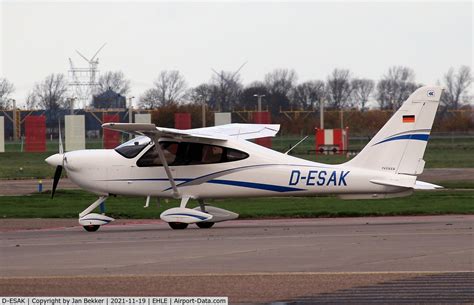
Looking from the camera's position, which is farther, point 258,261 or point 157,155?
point 157,155

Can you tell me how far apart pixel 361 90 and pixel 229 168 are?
91392 millimetres

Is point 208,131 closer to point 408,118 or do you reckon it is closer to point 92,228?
point 92,228

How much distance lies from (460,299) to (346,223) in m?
10.3

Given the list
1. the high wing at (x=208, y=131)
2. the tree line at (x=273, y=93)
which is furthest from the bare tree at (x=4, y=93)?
the high wing at (x=208, y=131)

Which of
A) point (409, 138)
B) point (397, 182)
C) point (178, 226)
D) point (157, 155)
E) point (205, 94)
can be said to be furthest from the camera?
point (205, 94)

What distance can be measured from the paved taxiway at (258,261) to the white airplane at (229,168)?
69cm

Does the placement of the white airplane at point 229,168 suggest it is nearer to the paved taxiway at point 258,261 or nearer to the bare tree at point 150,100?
the paved taxiway at point 258,261

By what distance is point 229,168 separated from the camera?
21047 millimetres

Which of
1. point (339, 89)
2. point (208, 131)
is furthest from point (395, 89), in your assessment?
point (208, 131)

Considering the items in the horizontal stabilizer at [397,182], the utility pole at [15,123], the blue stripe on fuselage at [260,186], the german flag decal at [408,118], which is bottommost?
the utility pole at [15,123]

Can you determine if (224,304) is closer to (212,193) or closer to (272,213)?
(212,193)

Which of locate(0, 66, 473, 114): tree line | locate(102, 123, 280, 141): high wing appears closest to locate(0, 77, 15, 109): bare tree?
locate(0, 66, 473, 114): tree line

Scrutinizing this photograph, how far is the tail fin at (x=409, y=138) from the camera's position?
20.2m

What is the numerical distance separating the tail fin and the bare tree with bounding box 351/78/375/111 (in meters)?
89.3
